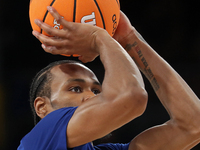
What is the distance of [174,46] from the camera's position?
17.1 ft

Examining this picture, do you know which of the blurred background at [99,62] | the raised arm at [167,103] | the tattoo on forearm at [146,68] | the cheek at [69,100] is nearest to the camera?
the cheek at [69,100]

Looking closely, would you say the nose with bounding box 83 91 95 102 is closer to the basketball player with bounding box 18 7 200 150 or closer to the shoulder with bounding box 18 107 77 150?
the basketball player with bounding box 18 7 200 150

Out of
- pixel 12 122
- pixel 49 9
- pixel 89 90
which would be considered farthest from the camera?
pixel 12 122

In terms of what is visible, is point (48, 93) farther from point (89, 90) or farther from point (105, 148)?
point (105, 148)

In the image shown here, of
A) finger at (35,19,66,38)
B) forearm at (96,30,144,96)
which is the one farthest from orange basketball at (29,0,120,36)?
forearm at (96,30,144,96)

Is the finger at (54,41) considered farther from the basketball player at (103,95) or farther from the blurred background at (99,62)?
the blurred background at (99,62)

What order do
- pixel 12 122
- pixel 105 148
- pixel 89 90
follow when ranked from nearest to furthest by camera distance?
1. pixel 89 90
2. pixel 105 148
3. pixel 12 122

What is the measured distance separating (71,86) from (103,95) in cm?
49

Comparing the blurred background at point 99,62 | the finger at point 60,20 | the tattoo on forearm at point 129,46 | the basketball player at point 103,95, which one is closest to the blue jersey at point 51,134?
the basketball player at point 103,95

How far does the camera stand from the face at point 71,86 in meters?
1.92

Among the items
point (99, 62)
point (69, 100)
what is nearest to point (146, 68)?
point (69, 100)

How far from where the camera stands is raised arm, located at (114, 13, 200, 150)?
203 centimetres

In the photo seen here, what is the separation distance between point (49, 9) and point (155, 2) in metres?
3.99

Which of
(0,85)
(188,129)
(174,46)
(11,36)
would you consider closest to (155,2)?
(174,46)
